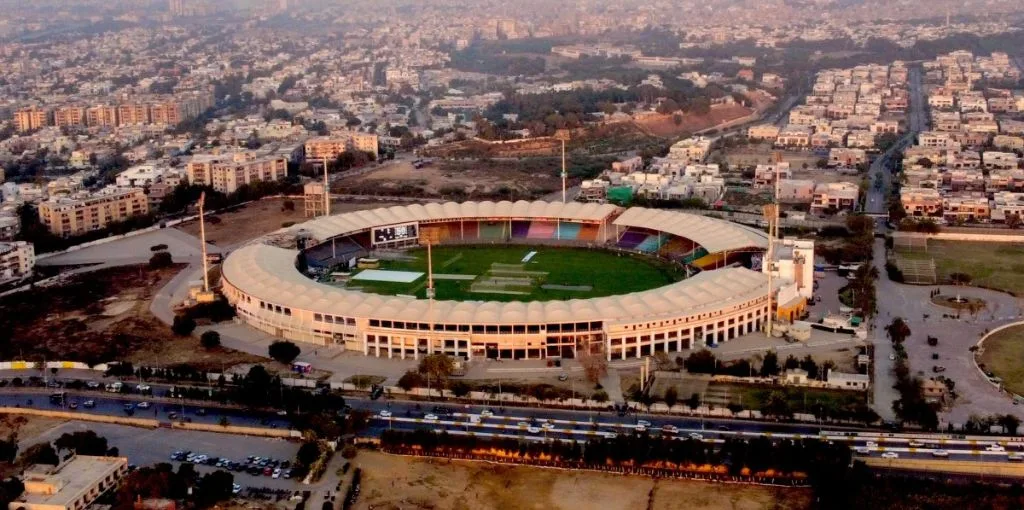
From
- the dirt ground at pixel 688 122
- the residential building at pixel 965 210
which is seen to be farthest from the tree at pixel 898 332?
the dirt ground at pixel 688 122

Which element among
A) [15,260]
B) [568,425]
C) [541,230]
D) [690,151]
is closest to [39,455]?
[568,425]

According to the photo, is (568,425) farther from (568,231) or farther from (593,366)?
(568,231)

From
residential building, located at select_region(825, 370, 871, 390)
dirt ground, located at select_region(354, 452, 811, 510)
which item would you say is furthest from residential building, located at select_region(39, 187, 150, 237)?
residential building, located at select_region(825, 370, 871, 390)

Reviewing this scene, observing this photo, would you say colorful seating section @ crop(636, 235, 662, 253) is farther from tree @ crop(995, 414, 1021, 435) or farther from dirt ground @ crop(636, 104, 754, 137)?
dirt ground @ crop(636, 104, 754, 137)

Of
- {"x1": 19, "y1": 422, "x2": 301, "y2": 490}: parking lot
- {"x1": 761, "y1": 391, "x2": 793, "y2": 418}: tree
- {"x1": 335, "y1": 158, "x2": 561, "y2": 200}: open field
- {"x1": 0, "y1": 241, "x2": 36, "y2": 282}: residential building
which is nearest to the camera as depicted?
{"x1": 19, "y1": 422, "x2": 301, "y2": 490}: parking lot

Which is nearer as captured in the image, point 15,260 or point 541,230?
point 15,260

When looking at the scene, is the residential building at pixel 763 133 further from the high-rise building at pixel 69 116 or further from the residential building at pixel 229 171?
the high-rise building at pixel 69 116
